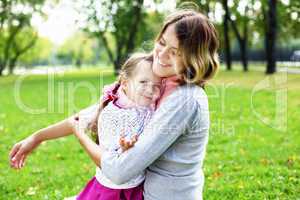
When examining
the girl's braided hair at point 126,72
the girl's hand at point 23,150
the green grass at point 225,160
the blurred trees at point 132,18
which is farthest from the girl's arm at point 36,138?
the blurred trees at point 132,18

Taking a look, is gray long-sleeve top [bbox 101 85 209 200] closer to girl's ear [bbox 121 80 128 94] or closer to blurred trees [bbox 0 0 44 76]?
girl's ear [bbox 121 80 128 94]

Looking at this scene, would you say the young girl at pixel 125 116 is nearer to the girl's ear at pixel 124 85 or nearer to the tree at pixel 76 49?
the girl's ear at pixel 124 85

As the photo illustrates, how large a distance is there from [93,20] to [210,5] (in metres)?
10.6

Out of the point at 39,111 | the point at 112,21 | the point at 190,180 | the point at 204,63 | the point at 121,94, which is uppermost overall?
the point at 112,21

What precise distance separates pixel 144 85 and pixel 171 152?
0.43m

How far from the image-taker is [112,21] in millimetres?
37469

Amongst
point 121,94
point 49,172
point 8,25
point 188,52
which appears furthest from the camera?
point 8,25

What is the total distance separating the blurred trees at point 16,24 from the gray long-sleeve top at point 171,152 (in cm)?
3531

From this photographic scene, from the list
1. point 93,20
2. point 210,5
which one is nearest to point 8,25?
point 93,20

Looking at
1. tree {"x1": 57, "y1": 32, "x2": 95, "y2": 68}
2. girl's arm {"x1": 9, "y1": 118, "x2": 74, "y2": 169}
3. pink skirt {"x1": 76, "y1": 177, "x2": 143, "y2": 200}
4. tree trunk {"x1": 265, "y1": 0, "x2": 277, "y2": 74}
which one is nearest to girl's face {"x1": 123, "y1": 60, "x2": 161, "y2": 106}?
pink skirt {"x1": 76, "y1": 177, "x2": 143, "y2": 200}

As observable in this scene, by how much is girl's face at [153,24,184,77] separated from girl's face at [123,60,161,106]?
106 mm

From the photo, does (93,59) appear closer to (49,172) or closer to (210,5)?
(210,5)

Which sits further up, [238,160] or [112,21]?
[112,21]

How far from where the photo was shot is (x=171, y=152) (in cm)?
241
